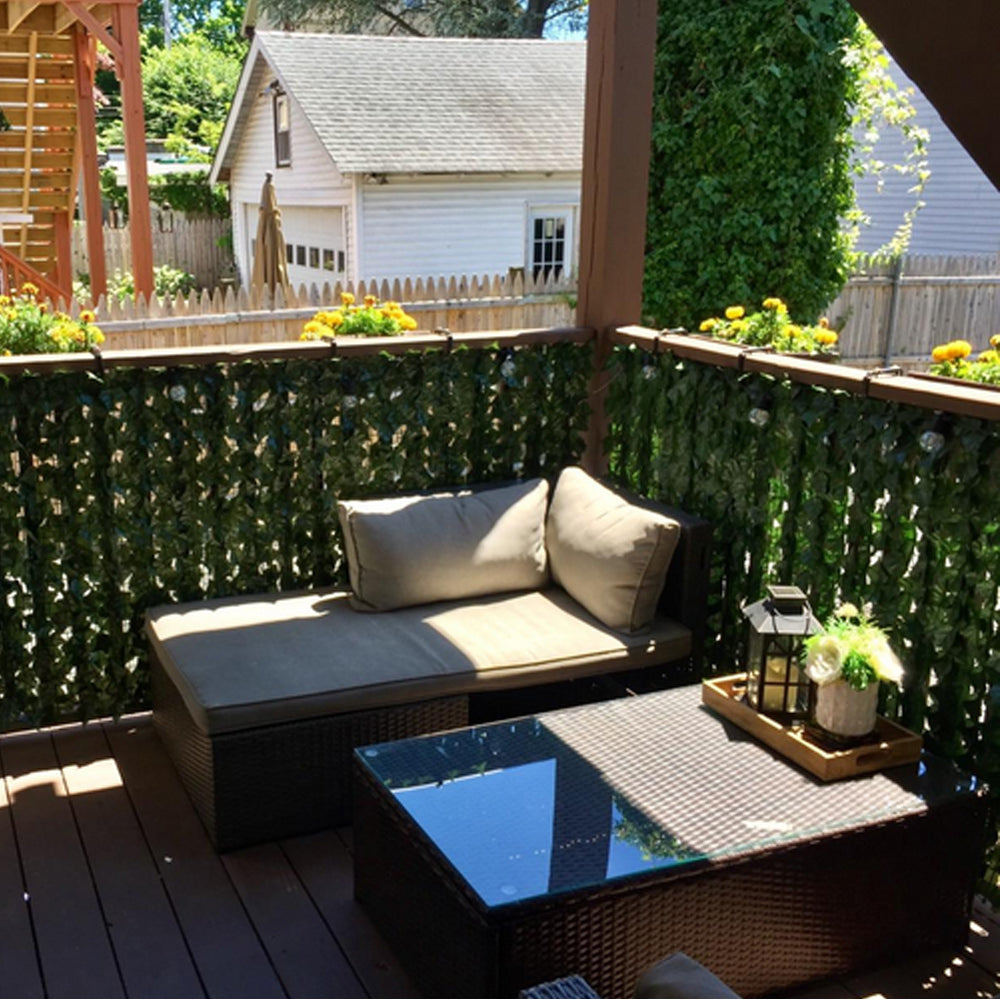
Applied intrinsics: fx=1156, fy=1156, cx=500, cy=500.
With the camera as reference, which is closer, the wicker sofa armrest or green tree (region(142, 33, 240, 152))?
the wicker sofa armrest

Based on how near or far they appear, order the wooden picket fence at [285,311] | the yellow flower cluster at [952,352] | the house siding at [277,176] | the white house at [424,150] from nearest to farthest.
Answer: the yellow flower cluster at [952,352] < the wooden picket fence at [285,311] < the white house at [424,150] < the house siding at [277,176]

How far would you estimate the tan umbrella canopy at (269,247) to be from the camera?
10234 mm

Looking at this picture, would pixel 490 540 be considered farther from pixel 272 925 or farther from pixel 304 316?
pixel 304 316

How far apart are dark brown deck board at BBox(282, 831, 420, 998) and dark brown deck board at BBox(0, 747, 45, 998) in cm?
61

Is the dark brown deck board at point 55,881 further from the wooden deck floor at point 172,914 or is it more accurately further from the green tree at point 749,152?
the green tree at point 749,152

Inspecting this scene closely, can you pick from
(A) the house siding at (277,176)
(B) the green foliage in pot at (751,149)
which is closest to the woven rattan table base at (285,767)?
(B) the green foliage in pot at (751,149)

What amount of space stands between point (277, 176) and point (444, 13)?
19.7 ft

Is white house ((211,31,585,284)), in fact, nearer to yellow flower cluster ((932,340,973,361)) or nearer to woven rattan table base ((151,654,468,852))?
yellow flower cluster ((932,340,973,361))

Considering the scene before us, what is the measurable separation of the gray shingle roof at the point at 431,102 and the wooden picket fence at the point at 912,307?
4704mm

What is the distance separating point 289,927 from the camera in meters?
2.60

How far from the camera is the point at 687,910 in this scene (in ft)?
7.27

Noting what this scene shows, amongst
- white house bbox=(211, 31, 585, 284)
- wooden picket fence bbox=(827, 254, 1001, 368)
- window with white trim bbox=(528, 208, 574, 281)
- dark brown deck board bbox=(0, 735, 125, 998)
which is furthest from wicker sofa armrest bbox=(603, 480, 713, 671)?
window with white trim bbox=(528, 208, 574, 281)

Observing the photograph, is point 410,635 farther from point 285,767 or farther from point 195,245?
point 195,245

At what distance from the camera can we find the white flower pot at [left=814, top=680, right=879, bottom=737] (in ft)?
8.21
